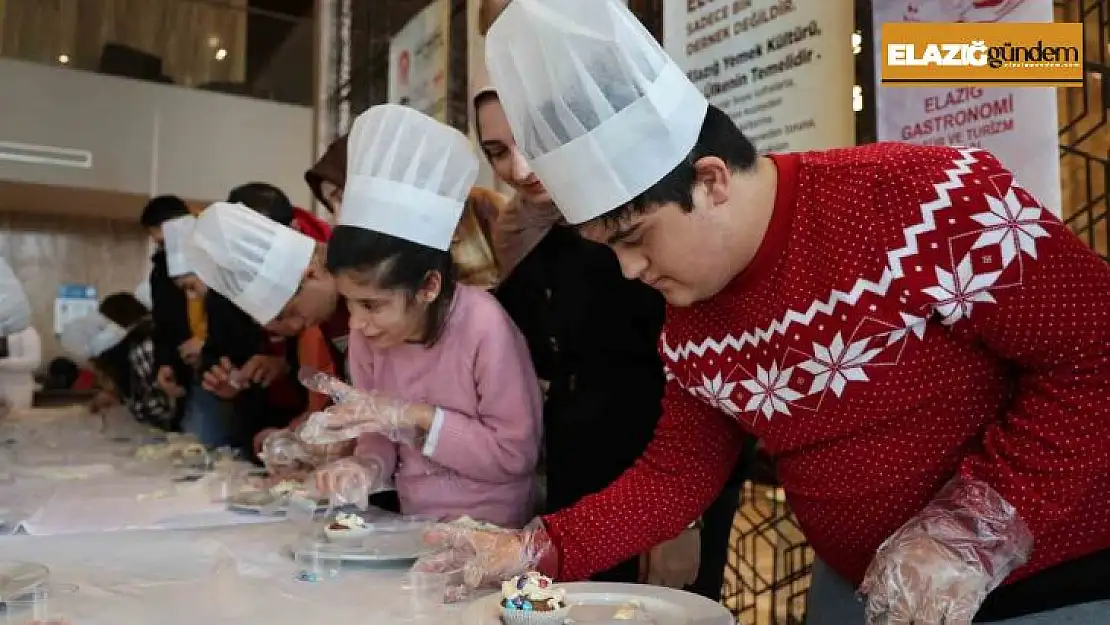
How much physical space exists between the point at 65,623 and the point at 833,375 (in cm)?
80

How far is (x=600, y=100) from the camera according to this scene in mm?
864

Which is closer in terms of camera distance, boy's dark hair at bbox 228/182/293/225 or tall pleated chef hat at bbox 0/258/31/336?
boy's dark hair at bbox 228/182/293/225

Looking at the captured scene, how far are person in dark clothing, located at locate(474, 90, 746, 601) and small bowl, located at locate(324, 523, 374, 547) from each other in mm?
318

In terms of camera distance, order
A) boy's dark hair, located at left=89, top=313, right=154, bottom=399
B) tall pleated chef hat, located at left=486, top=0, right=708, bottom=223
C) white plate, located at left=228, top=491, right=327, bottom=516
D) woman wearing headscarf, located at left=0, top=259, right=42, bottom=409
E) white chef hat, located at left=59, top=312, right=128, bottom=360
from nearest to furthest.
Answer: tall pleated chef hat, located at left=486, top=0, right=708, bottom=223 < white plate, located at left=228, top=491, right=327, bottom=516 < boy's dark hair, located at left=89, top=313, right=154, bottom=399 < white chef hat, located at left=59, top=312, right=128, bottom=360 < woman wearing headscarf, located at left=0, top=259, right=42, bottom=409

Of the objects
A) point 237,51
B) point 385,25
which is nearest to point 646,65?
point 385,25

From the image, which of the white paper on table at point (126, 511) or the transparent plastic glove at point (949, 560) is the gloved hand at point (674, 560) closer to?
the transparent plastic glove at point (949, 560)

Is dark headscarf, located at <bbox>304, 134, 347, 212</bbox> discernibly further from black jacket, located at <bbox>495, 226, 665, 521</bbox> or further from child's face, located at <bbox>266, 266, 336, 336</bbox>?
black jacket, located at <bbox>495, 226, 665, 521</bbox>

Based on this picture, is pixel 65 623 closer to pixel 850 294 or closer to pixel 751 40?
pixel 850 294

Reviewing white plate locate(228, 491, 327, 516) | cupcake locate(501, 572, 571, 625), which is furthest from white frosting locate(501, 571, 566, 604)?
white plate locate(228, 491, 327, 516)

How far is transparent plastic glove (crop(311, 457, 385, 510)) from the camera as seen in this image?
1413 mm

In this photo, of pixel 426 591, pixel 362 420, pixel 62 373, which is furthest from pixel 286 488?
pixel 62 373

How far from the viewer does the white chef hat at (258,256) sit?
1.87 meters

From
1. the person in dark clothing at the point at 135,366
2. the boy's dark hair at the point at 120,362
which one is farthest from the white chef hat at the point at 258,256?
the boy's dark hair at the point at 120,362

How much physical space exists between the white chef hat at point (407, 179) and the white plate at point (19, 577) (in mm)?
651
